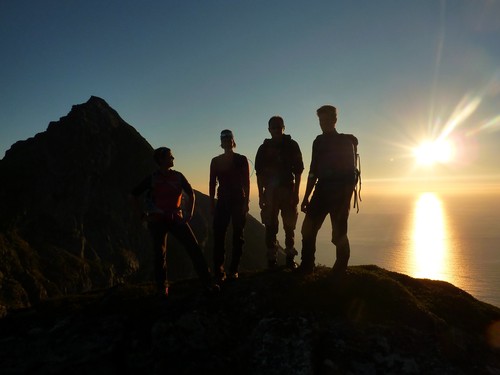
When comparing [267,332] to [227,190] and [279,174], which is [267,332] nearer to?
[227,190]

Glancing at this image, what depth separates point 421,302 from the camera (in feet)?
23.8

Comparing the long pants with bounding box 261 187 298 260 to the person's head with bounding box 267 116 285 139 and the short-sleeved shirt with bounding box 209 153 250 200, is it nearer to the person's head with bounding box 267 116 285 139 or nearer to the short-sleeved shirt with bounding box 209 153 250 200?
the short-sleeved shirt with bounding box 209 153 250 200

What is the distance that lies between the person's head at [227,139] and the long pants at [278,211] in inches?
59.3

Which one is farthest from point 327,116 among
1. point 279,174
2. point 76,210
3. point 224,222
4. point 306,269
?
point 76,210

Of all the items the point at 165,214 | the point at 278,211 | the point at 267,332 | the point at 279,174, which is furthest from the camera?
the point at 278,211

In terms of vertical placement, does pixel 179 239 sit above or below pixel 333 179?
below

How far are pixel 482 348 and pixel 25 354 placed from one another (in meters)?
8.00

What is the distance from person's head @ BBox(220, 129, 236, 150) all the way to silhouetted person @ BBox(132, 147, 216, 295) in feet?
4.39

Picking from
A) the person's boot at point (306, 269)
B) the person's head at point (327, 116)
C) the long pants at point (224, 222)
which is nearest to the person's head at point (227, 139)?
the long pants at point (224, 222)

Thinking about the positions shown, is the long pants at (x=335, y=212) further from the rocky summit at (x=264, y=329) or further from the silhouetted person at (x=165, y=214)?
the silhouetted person at (x=165, y=214)

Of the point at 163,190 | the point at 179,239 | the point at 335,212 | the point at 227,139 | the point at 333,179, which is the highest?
the point at 227,139

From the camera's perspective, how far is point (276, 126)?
8828mm

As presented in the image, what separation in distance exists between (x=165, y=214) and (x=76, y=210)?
7113 centimetres

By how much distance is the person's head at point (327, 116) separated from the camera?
766 centimetres
